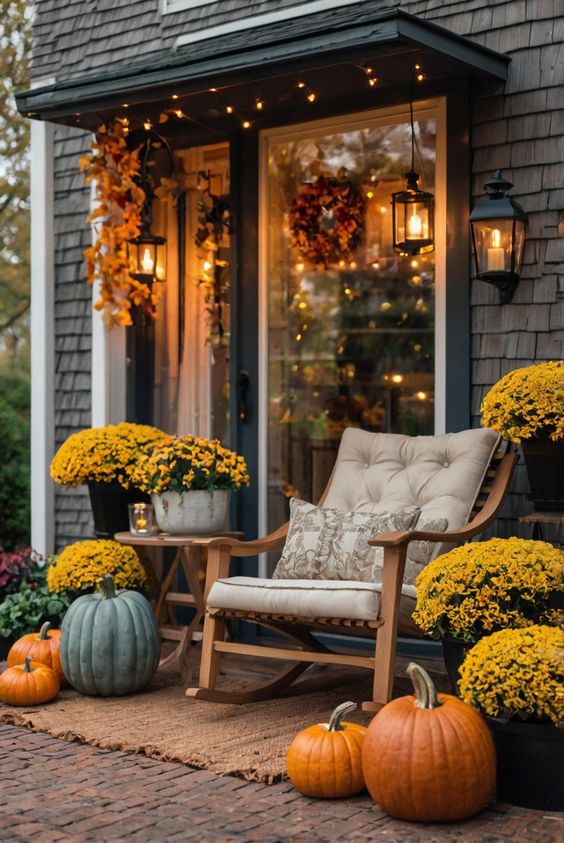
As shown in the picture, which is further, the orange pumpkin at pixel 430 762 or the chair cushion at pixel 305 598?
the chair cushion at pixel 305 598

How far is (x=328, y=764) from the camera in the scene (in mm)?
3080

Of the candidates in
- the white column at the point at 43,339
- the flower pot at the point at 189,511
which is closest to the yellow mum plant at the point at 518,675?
the flower pot at the point at 189,511

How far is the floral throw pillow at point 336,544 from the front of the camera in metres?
4.03

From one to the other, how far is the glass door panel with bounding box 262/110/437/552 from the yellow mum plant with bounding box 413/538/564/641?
177 cm

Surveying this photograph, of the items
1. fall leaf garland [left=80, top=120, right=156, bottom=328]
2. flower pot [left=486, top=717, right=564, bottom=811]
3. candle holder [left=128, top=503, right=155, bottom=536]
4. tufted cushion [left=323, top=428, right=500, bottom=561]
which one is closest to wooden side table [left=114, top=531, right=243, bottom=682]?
candle holder [left=128, top=503, right=155, bottom=536]

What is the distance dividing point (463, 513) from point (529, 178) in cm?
141

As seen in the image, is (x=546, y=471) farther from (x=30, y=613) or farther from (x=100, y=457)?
(x=30, y=613)

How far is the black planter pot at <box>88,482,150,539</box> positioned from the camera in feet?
17.0

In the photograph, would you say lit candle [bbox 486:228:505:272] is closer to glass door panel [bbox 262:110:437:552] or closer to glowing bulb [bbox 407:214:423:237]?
glowing bulb [bbox 407:214:423:237]

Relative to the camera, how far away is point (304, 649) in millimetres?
4238

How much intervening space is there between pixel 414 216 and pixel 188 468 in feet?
4.76

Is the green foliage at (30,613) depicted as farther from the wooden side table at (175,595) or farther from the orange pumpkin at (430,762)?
the orange pumpkin at (430,762)

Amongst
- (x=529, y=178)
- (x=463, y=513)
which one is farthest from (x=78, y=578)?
(x=529, y=178)

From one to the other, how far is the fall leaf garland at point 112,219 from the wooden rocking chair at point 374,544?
1.55 metres
